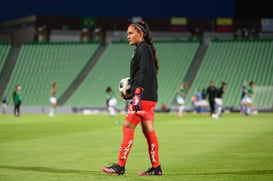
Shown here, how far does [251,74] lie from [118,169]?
48799 millimetres

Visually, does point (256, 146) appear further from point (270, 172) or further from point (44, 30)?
point (44, 30)

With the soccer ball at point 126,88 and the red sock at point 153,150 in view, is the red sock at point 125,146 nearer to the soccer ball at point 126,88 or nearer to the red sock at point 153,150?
the red sock at point 153,150

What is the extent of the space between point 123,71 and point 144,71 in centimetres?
5081

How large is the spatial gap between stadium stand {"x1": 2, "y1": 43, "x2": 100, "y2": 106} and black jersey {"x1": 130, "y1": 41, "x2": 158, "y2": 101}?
47184 mm

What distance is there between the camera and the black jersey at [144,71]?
934 cm

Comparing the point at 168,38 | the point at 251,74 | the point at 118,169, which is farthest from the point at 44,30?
the point at 118,169

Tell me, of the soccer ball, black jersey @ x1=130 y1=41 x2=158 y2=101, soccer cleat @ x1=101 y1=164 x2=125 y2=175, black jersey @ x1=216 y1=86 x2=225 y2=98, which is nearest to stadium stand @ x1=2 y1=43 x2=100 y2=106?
black jersey @ x1=216 y1=86 x2=225 y2=98

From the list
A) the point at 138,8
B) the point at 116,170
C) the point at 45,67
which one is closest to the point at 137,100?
the point at 116,170

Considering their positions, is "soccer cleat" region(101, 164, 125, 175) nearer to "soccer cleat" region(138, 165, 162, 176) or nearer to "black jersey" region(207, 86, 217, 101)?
"soccer cleat" region(138, 165, 162, 176)

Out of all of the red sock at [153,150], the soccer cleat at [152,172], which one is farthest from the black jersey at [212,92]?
the soccer cleat at [152,172]

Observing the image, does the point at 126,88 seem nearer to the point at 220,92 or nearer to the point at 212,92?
the point at 220,92

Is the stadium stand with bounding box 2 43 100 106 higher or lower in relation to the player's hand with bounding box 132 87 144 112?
higher

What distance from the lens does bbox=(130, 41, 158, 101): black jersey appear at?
9.34 meters

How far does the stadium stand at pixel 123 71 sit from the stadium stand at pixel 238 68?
80.3 inches
